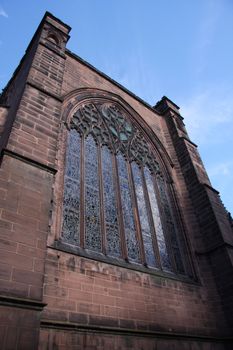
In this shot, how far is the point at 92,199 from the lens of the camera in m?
6.34

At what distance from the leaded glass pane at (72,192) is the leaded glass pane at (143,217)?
1.80 meters

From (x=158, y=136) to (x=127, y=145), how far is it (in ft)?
6.76

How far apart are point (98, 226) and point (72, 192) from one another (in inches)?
34.1

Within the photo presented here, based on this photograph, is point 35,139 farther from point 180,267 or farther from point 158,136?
point 158,136

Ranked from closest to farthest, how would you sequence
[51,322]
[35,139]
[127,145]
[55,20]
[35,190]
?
[51,322] < [35,190] < [35,139] < [127,145] < [55,20]

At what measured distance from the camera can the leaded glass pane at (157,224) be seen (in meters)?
6.84

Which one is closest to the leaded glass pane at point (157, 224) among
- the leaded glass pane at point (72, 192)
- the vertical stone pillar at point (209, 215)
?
the vertical stone pillar at point (209, 215)

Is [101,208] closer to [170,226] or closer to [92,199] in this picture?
[92,199]

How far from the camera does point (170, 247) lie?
23.8 ft

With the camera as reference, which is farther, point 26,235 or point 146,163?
point 146,163

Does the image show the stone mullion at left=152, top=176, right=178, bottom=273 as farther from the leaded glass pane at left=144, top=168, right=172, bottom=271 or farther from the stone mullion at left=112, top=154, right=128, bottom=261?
the stone mullion at left=112, top=154, right=128, bottom=261

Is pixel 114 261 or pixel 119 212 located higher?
pixel 119 212

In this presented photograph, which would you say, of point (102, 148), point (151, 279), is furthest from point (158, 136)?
point (151, 279)

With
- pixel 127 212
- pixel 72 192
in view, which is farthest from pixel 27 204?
pixel 127 212
